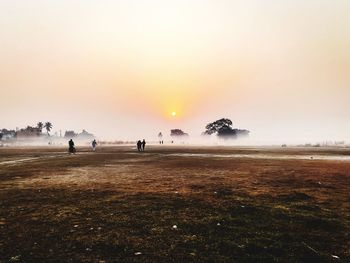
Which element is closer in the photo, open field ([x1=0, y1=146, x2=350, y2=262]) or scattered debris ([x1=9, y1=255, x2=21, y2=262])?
scattered debris ([x1=9, y1=255, x2=21, y2=262])

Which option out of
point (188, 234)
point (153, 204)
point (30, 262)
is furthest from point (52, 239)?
point (153, 204)

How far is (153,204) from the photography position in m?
11.1

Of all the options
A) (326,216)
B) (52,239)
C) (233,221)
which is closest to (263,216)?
(233,221)

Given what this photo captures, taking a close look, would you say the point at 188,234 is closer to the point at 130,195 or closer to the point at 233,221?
the point at 233,221

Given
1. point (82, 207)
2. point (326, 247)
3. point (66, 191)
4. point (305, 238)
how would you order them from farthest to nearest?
point (66, 191), point (82, 207), point (305, 238), point (326, 247)

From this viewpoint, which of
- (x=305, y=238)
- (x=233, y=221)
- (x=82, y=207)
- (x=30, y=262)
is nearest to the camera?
(x=30, y=262)

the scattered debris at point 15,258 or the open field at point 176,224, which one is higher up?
the open field at point 176,224

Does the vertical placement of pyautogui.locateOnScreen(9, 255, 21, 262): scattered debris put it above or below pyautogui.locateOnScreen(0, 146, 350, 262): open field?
below

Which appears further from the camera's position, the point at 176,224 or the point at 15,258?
the point at 176,224

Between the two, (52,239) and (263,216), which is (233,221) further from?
(52,239)

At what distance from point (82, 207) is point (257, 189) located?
7.71 m

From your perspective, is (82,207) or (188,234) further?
(82,207)

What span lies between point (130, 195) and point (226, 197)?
12.8ft

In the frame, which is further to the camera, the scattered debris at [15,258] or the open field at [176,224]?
the open field at [176,224]
